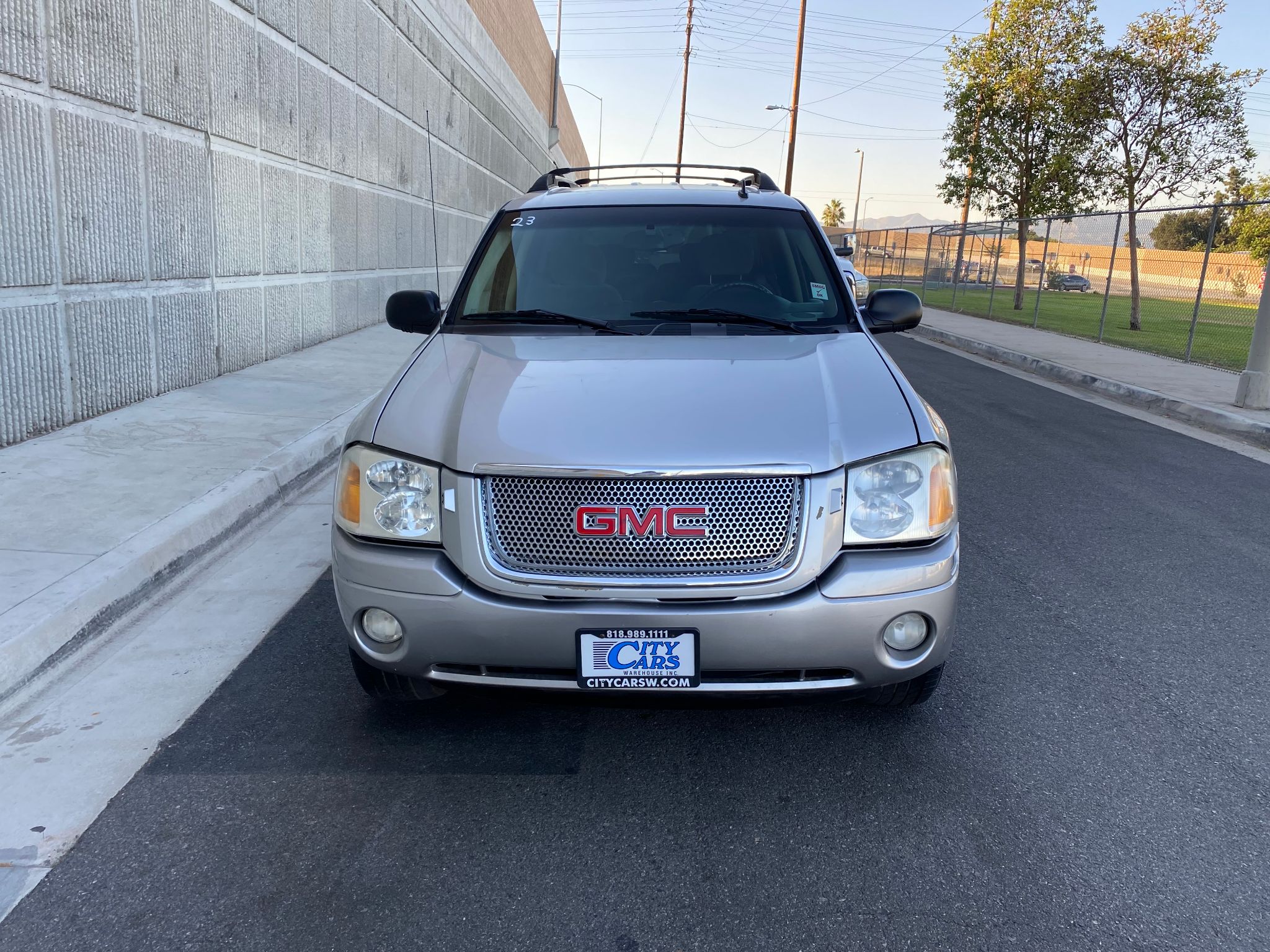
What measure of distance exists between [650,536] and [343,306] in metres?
11.2

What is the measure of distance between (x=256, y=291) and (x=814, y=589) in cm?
846

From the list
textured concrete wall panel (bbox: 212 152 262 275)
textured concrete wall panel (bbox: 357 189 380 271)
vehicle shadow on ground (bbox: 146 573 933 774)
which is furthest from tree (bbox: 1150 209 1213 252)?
vehicle shadow on ground (bbox: 146 573 933 774)

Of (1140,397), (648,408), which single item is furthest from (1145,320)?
(648,408)

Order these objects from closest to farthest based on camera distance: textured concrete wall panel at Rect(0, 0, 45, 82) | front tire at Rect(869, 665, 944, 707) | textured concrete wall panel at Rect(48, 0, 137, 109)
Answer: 1. front tire at Rect(869, 665, 944, 707)
2. textured concrete wall panel at Rect(0, 0, 45, 82)
3. textured concrete wall panel at Rect(48, 0, 137, 109)

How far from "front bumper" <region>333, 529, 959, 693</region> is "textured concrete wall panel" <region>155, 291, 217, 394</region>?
583 cm

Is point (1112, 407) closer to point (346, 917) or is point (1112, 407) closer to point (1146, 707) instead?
point (1146, 707)

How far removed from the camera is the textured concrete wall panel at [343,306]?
496 inches

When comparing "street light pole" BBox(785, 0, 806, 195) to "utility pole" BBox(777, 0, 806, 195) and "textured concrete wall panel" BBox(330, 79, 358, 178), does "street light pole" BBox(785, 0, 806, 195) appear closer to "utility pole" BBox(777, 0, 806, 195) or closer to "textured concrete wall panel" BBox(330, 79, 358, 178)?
"utility pole" BBox(777, 0, 806, 195)

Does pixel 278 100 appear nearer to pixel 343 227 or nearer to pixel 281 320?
pixel 281 320

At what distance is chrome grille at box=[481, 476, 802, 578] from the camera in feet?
9.04

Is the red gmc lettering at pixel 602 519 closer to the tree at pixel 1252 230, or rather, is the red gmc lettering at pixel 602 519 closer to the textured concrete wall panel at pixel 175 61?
the textured concrete wall panel at pixel 175 61

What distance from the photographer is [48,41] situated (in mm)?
6211

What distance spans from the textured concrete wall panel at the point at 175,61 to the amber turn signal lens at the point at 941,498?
6825mm

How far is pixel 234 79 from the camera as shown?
911 cm
